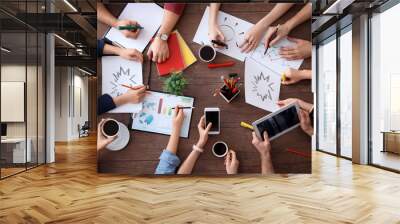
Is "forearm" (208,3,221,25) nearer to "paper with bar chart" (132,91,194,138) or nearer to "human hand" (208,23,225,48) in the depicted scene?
"human hand" (208,23,225,48)

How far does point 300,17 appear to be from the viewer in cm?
576

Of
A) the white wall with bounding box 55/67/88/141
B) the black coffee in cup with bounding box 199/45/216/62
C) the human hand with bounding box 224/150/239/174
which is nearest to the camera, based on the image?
the human hand with bounding box 224/150/239/174

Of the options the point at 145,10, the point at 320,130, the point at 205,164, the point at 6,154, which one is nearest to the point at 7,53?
the point at 6,154

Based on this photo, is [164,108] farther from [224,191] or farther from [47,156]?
[47,156]

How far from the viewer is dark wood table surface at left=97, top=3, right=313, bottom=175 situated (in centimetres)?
577

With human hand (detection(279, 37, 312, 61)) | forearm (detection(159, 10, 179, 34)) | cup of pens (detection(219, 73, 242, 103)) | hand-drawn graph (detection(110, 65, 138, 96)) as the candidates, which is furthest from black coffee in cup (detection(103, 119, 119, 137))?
human hand (detection(279, 37, 312, 61))

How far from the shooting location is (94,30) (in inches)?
354

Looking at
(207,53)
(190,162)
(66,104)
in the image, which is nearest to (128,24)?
(207,53)

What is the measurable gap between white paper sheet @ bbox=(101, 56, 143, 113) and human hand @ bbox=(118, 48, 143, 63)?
56 mm

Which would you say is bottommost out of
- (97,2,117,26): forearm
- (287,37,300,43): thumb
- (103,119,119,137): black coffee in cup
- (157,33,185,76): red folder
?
(103,119,119,137): black coffee in cup

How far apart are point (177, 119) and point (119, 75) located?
1105 mm

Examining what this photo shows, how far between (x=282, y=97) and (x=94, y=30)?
17.0 ft

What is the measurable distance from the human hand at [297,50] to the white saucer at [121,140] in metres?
2.63

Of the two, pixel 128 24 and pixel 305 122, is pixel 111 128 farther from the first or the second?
pixel 305 122
